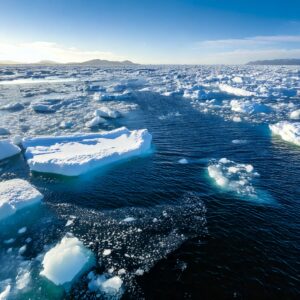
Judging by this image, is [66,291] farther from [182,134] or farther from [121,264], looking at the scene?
[182,134]

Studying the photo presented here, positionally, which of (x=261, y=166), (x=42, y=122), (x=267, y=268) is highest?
(x=267, y=268)

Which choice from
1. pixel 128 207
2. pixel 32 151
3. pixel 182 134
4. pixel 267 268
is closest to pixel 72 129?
pixel 32 151

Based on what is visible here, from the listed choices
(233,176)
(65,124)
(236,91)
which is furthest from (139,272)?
(236,91)

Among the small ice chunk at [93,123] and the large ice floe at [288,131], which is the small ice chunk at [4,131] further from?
the large ice floe at [288,131]

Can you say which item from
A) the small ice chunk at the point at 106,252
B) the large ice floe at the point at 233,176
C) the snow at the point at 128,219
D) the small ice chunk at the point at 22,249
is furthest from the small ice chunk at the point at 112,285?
the large ice floe at the point at 233,176

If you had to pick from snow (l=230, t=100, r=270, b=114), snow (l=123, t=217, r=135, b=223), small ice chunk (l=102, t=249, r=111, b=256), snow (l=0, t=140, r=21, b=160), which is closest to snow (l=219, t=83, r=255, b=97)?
snow (l=230, t=100, r=270, b=114)
